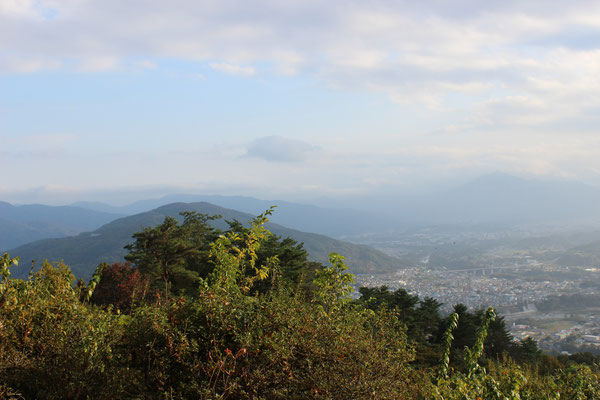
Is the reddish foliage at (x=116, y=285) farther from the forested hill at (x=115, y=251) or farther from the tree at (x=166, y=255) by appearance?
the forested hill at (x=115, y=251)

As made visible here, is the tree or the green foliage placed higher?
the green foliage

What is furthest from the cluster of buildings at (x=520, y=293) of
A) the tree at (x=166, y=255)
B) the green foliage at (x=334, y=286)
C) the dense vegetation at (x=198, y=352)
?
the dense vegetation at (x=198, y=352)

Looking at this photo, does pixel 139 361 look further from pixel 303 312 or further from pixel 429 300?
pixel 429 300

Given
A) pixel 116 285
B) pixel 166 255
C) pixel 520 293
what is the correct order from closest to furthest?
pixel 116 285, pixel 166 255, pixel 520 293

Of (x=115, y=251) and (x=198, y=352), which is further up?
(x=198, y=352)

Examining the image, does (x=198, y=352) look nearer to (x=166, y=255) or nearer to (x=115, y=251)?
(x=166, y=255)

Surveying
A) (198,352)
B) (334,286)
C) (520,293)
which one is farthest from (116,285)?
(520,293)

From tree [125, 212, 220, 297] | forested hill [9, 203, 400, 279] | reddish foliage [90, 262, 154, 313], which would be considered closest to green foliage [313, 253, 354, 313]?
reddish foliage [90, 262, 154, 313]

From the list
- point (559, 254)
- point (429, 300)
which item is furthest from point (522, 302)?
point (559, 254)

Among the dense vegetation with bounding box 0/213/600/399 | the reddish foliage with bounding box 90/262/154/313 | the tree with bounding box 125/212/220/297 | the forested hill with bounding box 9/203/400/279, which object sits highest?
the dense vegetation with bounding box 0/213/600/399

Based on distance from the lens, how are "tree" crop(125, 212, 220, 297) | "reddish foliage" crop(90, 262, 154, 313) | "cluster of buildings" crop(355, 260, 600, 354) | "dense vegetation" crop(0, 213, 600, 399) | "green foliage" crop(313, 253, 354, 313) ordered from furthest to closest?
1. "cluster of buildings" crop(355, 260, 600, 354)
2. "tree" crop(125, 212, 220, 297)
3. "reddish foliage" crop(90, 262, 154, 313)
4. "green foliage" crop(313, 253, 354, 313)
5. "dense vegetation" crop(0, 213, 600, 399)

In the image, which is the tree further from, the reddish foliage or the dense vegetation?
the dense vegetation
